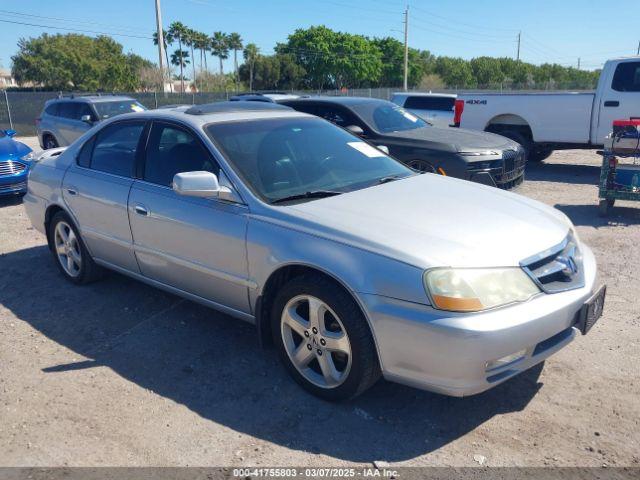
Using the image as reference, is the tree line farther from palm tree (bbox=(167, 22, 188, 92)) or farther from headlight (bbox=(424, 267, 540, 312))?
headlight (bbox=(424, 267, 540, 312))

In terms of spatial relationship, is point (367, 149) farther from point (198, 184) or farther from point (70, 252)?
point (70, 252)

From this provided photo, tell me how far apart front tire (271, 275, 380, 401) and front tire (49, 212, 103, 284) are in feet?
8.13

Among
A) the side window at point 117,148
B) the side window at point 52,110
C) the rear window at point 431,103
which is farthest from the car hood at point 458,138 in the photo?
the side window at point 52,110

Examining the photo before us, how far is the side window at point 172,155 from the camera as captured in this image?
400 centimetres

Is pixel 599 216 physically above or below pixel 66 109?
below

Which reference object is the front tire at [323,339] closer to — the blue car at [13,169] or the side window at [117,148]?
the side window at [117,148]

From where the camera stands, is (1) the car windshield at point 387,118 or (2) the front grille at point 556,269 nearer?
(2) the front grille at point 556,269

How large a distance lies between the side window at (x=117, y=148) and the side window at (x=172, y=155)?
0.21 m

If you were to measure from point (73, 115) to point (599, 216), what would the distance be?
12.2m

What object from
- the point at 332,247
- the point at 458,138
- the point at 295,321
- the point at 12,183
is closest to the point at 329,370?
the point at 295,321

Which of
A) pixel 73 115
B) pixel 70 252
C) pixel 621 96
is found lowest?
pixel 70 252

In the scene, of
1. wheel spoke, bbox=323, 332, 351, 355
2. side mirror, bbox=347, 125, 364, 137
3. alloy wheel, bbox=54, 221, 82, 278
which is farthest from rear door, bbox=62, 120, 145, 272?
side mirror, bbox=347, 125, 364, 137

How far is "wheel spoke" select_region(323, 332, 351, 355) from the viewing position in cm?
314

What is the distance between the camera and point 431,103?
16359 millimetres
